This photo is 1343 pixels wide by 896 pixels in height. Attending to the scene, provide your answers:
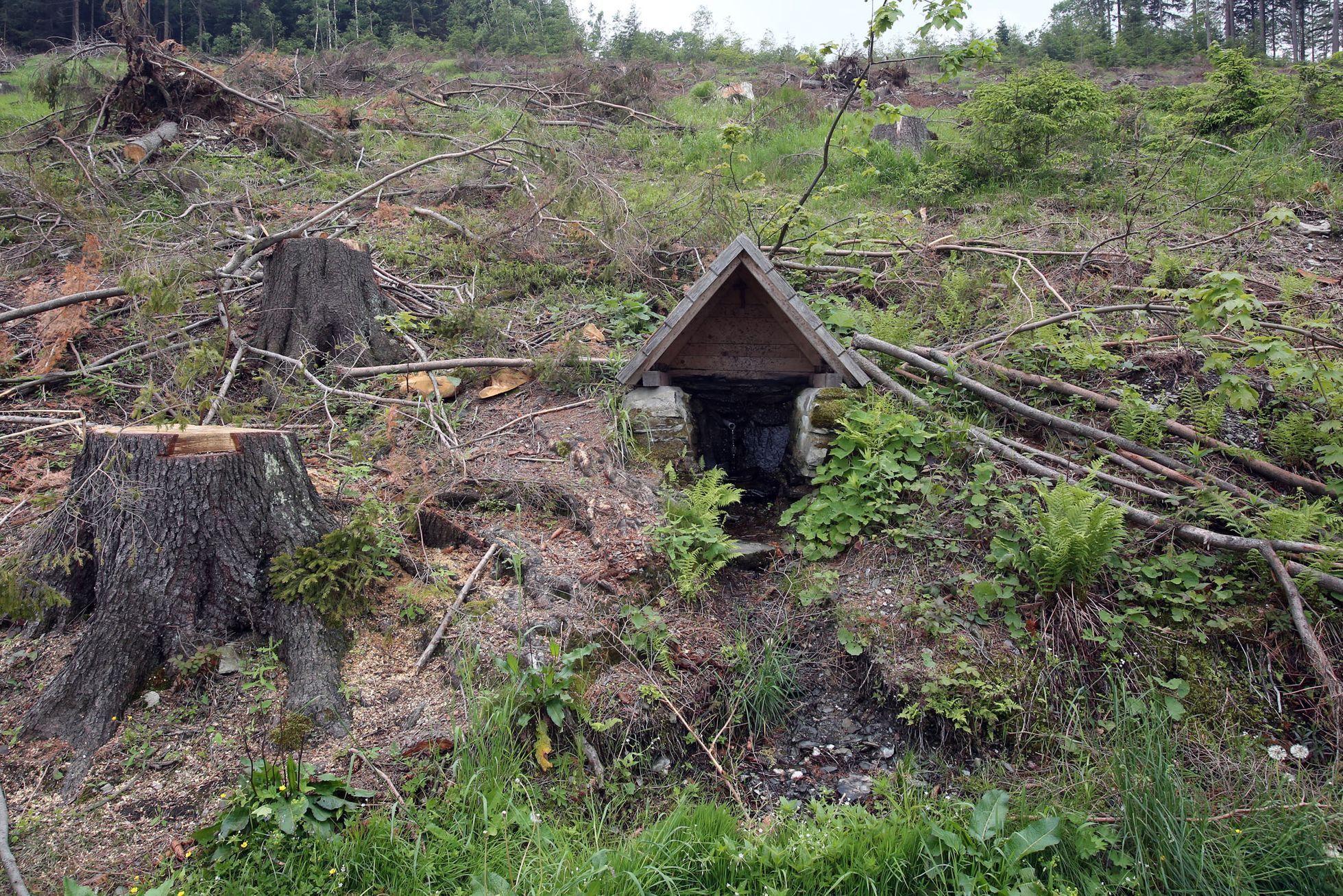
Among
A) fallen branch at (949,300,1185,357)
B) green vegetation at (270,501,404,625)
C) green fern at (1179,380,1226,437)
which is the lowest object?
green vegetation at (270,501,404,625)

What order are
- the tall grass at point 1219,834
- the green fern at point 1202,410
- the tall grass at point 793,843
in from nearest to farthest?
the tall grass at point 793,843, the tall grass at point 1219,834, the green fern at point 1202,410

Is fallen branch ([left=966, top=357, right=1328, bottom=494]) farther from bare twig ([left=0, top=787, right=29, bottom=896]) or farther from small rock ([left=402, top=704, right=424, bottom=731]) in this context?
bare twig ([left=0, top=787, right=29, bottom=896])

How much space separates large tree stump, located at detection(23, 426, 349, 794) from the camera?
3191 mm

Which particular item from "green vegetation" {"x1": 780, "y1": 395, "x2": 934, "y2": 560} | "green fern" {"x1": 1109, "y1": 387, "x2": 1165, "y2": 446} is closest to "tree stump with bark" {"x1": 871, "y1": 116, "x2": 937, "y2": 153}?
"green fern" {"x1": 1109, "y1": 387, "x2": 1165, "y2": 446}

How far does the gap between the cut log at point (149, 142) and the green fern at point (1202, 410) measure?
11.3 meters

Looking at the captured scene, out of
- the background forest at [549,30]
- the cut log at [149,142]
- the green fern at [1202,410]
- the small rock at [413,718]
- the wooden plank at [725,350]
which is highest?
the background forest at [549,30]

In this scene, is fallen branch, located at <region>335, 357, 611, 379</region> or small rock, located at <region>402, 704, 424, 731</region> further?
fallen branch, located at <region>335, 357, 611, 379</region>

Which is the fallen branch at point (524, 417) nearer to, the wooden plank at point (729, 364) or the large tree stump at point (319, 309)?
the wooden plank at point (729, 364)

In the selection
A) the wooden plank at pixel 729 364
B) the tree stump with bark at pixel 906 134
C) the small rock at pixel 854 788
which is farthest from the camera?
the tree stump with bark at pixel 906 134

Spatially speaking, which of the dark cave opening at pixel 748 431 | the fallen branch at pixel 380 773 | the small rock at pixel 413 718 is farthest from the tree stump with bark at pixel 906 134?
the fallen branch at pixel 380 773

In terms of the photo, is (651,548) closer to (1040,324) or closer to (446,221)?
(1040,324)

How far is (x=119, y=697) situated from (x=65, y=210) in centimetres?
636

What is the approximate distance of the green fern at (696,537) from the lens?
4.26 meters

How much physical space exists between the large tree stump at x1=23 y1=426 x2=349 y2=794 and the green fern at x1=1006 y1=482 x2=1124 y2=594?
3.64 m
